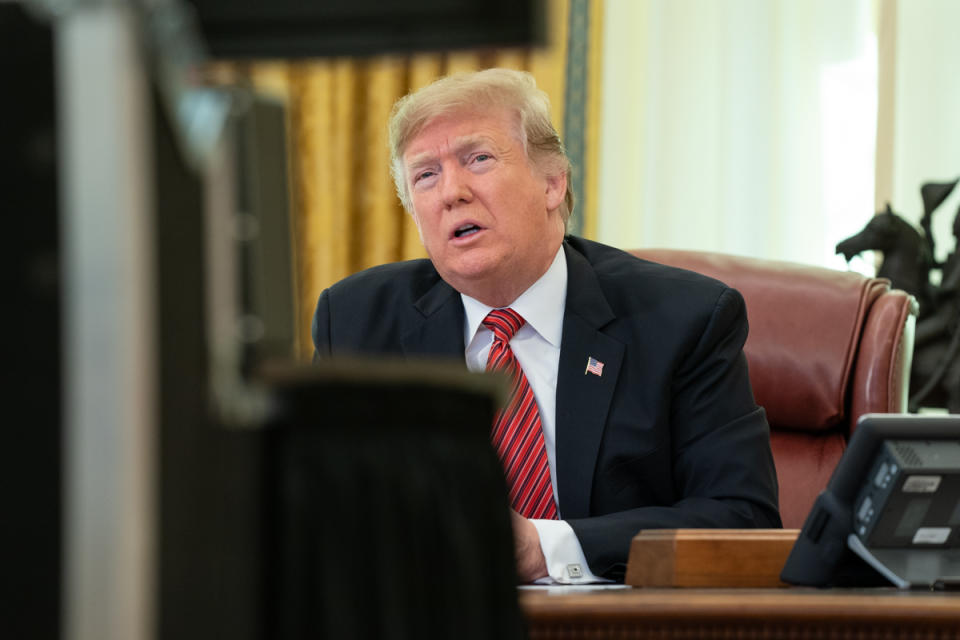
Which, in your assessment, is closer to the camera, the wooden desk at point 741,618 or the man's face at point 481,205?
the wooden desk at point 741,618

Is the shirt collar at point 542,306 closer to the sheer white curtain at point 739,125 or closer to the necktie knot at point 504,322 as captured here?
the necktie knot at point 504,322

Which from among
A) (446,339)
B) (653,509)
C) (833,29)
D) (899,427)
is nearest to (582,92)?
(833,29)

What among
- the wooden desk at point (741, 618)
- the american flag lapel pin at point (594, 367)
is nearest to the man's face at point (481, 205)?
the american flag lapel pin at point (594, 367)

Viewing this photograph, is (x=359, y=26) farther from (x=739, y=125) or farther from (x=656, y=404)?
(x=739, y=125)

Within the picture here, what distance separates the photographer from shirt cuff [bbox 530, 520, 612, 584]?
5.60ft

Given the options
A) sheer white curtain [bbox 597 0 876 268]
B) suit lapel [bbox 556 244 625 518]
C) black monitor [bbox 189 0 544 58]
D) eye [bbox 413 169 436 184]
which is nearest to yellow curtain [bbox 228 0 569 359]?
sheer white curtain [bbox 597 0 876 268]

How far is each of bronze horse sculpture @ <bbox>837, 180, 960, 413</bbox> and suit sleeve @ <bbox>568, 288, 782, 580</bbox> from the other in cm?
104

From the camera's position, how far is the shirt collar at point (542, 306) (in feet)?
7.01

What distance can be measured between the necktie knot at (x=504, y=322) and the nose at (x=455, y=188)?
0.22 m

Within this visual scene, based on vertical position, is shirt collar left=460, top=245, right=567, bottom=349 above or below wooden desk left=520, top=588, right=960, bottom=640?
above

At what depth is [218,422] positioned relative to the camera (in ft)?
1.73

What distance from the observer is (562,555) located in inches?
67.8

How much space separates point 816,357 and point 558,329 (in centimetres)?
53

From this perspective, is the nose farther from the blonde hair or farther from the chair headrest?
the chair headrest
